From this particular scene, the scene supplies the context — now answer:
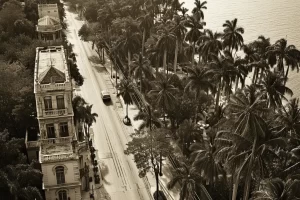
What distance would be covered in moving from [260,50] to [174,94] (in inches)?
943

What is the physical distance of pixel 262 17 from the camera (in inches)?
5610

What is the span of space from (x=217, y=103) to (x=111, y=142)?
21556 millimetres

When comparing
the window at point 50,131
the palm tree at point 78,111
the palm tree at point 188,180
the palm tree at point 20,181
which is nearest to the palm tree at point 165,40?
the palm tree at point 78,111

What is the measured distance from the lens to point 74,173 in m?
56.2

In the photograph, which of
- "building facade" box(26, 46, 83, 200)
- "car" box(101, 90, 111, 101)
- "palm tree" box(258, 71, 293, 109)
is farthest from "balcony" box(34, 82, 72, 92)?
"car" box(101, 90, 111, 101)

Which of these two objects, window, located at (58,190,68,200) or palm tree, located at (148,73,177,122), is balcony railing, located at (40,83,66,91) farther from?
palm tree, located at (148,73,177,122)

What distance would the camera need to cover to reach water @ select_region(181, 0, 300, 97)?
408 ft

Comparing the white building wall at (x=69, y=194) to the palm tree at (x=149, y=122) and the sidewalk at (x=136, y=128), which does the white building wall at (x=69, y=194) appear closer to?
the sidewalk at (x=136, y=128)

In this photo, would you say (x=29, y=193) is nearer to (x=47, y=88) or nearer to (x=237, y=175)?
(x=47, y=88)

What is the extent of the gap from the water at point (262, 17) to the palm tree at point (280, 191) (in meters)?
62.1

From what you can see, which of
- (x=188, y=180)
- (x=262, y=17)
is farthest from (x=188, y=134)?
(x=262, y=17)

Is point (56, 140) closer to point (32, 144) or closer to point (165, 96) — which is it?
point (32, 144)

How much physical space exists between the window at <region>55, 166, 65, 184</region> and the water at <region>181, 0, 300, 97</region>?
6650 centimetres

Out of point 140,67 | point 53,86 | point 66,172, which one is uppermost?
point 53,86
